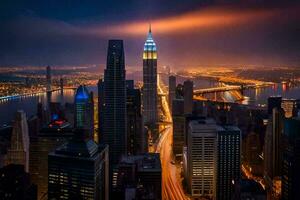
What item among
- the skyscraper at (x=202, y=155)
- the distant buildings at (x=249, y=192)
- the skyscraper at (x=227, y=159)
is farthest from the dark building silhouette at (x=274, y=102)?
the distant buildings at (x=249, y=192)

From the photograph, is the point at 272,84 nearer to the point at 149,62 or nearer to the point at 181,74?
the point at 181,74

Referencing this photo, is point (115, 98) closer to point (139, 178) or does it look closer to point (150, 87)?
point (139, 178)

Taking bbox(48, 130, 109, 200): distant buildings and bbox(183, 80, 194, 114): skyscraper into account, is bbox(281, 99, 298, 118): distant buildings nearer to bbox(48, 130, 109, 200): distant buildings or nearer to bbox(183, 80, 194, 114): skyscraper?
bbox(48, 130, 109, 200): distant buildings

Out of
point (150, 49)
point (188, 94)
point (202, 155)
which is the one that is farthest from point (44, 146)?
point (188, 94)

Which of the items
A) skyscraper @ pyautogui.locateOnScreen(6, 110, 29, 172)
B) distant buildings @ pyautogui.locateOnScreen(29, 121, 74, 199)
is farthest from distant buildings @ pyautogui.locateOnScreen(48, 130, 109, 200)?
skyscraper @ pyautogui.locateOnScreen(6, 110, 29, 172)

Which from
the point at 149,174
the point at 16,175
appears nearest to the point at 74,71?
the point at 149,174

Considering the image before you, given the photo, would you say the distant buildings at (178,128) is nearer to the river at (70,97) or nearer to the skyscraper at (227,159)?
the river at (70,97)
